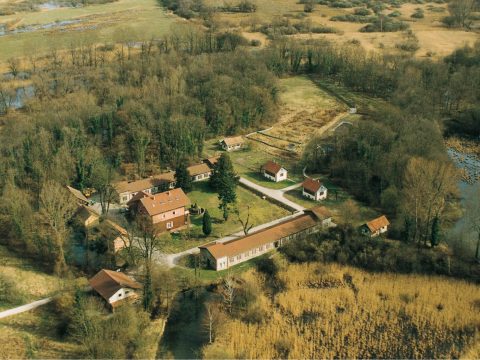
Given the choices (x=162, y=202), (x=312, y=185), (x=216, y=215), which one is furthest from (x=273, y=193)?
(x=162, y=202)

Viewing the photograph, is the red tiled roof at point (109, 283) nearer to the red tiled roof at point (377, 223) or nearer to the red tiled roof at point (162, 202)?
the red tiled roof at point (162, 202)

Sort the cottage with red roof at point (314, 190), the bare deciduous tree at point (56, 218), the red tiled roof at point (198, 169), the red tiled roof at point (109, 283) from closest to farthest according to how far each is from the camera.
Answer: the red tiled roof at point (109, 283)
the bare deciduous tree at point (56, 218)
the cottage with red roof at point (314, 190)
the red tiled roof at point (198, 169)

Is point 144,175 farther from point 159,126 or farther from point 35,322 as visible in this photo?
point 35,322

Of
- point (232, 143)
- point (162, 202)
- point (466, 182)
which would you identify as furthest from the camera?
point (232, 143)

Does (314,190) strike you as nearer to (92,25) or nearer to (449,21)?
(449,21)

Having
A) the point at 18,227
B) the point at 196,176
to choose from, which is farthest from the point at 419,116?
the point at 18,227

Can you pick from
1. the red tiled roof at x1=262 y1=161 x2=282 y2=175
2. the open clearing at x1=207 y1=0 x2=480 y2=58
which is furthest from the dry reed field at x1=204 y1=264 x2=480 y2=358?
the open clearing at x1=207 y1=0 x2=480 y2=58

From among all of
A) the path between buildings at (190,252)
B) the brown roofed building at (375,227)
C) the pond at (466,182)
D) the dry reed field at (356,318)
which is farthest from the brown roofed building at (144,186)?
the pond at (466,182)
